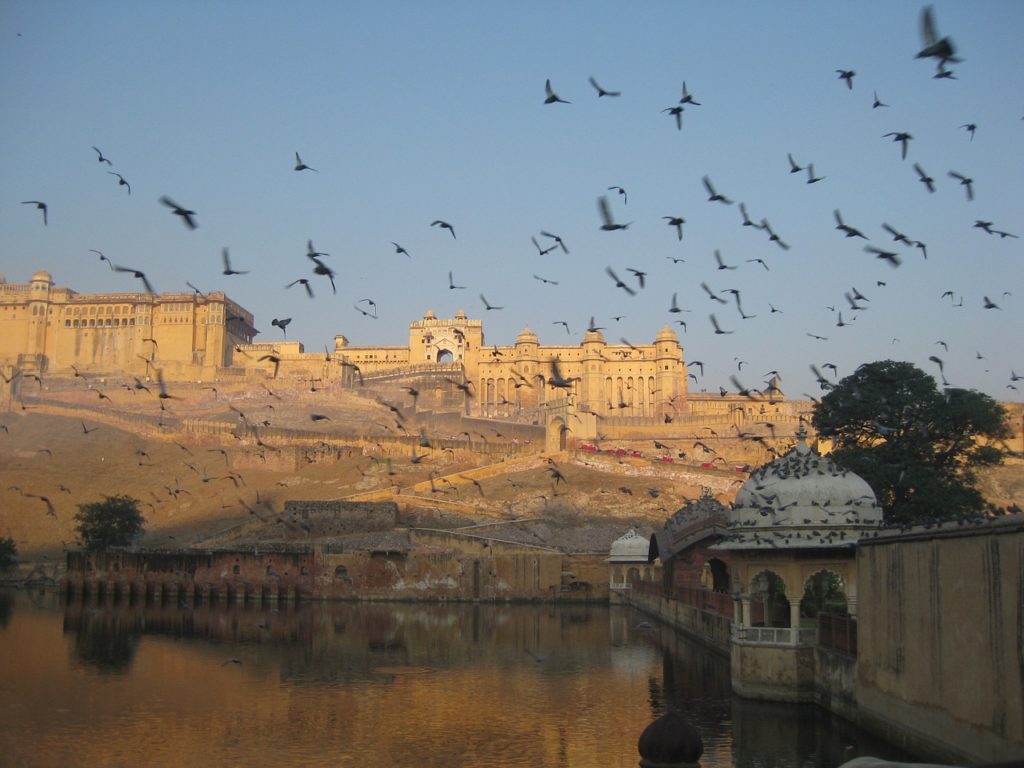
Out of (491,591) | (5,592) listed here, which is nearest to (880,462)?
(491,591)

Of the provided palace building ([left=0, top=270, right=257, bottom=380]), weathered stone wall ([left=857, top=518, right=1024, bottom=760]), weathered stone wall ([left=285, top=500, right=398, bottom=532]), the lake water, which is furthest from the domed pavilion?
palace building ([left=0, top=270, right=257, bottom=380])

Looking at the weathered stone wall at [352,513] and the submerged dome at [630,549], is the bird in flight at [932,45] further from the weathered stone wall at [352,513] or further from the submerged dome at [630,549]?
the weathered stone wall at [352,513]

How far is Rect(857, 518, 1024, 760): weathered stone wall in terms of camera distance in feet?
35.8

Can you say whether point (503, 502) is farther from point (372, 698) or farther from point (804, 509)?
point (804, 509)

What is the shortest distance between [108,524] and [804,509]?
39.5 m

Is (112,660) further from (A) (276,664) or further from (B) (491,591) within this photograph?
(B) (491,591)

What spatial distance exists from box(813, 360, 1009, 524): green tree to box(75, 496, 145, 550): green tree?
3255 cm

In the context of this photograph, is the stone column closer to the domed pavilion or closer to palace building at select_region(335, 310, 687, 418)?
the domed pavilion

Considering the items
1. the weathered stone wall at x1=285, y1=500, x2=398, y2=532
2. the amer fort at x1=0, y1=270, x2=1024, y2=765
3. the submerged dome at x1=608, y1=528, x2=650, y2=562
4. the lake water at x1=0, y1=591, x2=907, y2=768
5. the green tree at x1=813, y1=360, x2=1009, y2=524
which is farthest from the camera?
the weathered stone wall at x1=285, y1=500, x2=398, y2=532

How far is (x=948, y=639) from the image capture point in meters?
12.7

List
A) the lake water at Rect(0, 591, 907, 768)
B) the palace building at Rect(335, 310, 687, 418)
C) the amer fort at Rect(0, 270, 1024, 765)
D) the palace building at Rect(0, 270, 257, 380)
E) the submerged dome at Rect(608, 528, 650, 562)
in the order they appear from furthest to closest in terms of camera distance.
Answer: the palace building at Rect(0, 270, 257, 380) → the palace building at Rect(335, 310, 687, 418) → the submerged dome at Rect(608, 528, 650, 562) → the lake water at Rect(0, 591, 907, 768) → the amer fort at Rect(0, 270, 1024, 765)

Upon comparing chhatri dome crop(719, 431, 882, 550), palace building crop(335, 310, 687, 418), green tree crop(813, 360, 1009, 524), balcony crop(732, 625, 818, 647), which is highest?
palace building crop(335, 310, 687, 418)

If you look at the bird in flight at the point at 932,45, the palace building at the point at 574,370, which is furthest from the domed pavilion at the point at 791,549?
the palace building at the point at 574,370

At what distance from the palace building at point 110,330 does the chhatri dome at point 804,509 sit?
8790 cm
